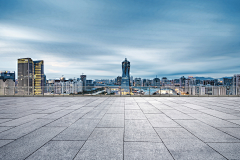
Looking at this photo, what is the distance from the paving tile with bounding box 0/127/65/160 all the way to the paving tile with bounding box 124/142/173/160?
7.23 feet

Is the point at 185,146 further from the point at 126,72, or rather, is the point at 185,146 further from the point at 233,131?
the point at 126,72

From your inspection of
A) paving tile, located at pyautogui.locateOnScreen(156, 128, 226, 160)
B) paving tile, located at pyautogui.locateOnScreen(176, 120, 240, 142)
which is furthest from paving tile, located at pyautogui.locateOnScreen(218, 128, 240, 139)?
paving tile, located at pyautogui.locateOnScreen(156, 128, 226, 160)

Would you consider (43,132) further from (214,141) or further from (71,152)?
(214,141)

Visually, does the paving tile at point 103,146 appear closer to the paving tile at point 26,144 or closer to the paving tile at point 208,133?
the paving tile at point 26,144

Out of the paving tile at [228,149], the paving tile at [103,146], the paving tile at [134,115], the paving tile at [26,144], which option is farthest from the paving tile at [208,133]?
the paving tile at [26,144]

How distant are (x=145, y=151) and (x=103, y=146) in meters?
1.02

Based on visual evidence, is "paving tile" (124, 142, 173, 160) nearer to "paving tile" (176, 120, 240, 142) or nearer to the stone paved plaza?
the stone paved plaza

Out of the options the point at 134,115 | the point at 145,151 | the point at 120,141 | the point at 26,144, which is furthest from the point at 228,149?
the point at 26,144

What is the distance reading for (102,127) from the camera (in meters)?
4.04

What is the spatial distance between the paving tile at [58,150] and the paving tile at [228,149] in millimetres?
3306

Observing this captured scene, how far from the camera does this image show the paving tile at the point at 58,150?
2.37 meters

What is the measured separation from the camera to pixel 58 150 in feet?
8.55

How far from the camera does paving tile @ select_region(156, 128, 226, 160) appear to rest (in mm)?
2369

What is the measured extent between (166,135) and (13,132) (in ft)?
16.1
